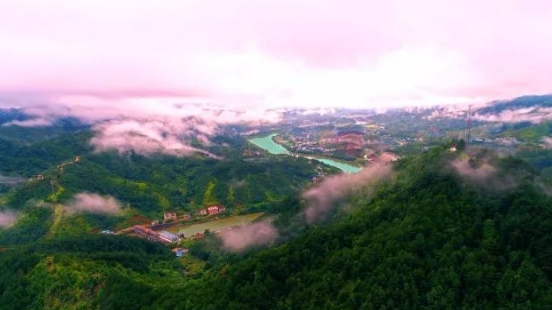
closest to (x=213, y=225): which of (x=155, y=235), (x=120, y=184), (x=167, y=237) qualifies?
(x=167, y=237)

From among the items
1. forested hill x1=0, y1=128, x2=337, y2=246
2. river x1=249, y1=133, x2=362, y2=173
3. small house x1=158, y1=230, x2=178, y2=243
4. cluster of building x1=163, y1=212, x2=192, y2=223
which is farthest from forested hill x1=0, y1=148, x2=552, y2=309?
river x1=249, y1=133, x2=362, y2=173

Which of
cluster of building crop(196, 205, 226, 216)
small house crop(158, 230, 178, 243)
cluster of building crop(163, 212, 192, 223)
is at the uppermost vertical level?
small house crop(158, 230, 178, 243)

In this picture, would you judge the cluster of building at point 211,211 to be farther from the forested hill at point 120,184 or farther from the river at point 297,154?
the river at point 297,154

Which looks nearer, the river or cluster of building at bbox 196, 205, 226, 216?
cluster of building at bbox 196, 205, 226, 216

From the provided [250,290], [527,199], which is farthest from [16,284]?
[527,199]

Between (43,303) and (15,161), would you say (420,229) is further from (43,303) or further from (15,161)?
(15,161)

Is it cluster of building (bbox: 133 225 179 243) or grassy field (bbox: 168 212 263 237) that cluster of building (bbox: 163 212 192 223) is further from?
cluster of building (bbox: 133 225 179 243)
